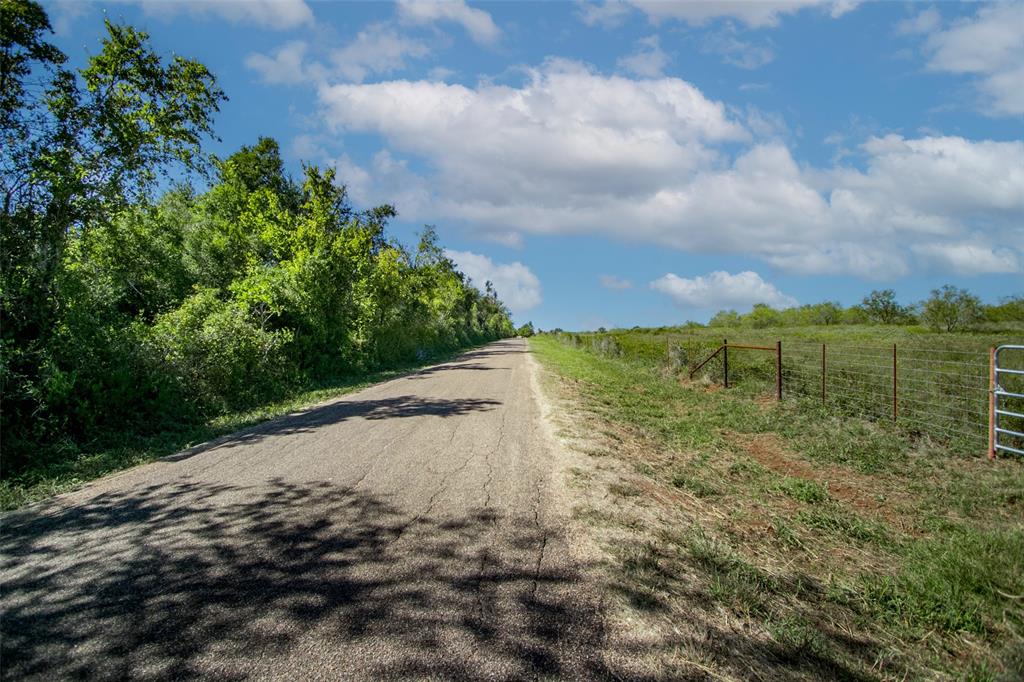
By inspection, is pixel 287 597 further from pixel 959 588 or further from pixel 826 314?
pixel 826 314

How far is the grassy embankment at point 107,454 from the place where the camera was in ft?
19.2

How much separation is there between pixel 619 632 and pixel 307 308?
17.7 meters

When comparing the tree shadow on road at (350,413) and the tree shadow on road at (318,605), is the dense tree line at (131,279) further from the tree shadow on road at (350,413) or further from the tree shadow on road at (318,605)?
the tree shadow on road at (318,605)

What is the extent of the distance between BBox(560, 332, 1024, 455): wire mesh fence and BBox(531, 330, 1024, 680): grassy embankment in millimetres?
637

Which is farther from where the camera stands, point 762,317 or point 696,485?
point 762,317

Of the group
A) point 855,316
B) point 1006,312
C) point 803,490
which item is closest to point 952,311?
point 1006,312

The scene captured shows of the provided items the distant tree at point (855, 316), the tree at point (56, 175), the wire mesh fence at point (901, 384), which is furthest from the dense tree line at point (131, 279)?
the distant tree at point (855, 316)

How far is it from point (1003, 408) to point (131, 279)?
2336 centimetres

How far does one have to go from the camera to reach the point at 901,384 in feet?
35.1

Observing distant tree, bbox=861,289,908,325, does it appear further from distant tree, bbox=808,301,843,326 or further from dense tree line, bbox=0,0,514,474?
dense tree line, bbox=0,0,514,474

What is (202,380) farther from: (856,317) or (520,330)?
(520,330)

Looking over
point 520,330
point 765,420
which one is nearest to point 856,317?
point 765,420

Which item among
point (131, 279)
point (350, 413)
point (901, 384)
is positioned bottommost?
point (350, 413)

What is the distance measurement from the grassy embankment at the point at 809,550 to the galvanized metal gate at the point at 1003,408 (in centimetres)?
46
